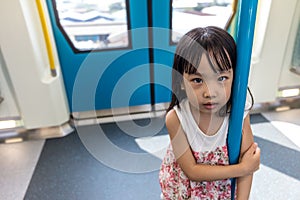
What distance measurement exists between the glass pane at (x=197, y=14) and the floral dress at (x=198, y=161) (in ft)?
4.28


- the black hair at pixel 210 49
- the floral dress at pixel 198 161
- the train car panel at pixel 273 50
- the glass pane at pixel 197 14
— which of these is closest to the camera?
the black hair at pixel 210 49

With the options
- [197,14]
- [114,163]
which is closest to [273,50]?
[197,14]

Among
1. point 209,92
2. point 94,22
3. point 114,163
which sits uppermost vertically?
point 209,92

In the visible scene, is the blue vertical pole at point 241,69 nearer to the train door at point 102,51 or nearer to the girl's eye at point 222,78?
the girl's eye at point 222,78

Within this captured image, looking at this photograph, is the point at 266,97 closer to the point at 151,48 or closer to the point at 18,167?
the point at 151,48

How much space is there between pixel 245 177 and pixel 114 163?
41.6 inches

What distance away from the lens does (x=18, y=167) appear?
1563 millimetres

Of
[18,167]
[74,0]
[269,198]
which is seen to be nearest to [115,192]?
[18,167]

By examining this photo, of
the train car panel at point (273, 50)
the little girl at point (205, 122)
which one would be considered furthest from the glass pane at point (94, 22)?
the little girl at point (205, 122)

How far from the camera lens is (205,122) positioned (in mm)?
655

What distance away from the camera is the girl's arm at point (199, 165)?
0.59 meters

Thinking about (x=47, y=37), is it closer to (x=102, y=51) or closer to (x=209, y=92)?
(x=102, y=51)

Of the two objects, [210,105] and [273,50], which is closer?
[210,105]

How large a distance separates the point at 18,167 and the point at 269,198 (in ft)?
4.73
